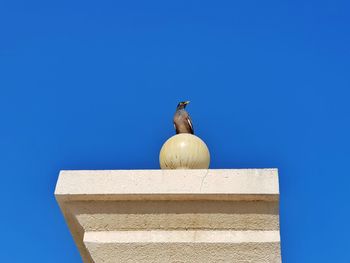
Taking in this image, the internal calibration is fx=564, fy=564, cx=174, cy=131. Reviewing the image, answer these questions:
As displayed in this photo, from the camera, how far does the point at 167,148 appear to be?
421 centimetres

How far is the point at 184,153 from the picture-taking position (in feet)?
13.5

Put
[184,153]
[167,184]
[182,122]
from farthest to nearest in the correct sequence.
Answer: [182,122], [184,153], [167,184]

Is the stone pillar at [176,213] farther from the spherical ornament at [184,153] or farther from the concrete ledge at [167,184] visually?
the spherical ornament at [184,153]

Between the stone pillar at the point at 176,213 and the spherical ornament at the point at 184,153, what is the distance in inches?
8.0

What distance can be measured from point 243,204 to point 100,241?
102 centimetres

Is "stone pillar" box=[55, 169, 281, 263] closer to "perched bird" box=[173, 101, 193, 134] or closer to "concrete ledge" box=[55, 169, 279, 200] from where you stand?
"concrete ledge" box=[55, 169, 279, 200]

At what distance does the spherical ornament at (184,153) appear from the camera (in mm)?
4102

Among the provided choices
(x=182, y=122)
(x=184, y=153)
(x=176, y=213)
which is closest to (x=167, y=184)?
(x=176, y=213)

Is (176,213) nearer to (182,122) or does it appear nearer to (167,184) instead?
(167,184)

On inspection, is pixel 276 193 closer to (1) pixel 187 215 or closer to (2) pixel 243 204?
(2) pixel 243 204

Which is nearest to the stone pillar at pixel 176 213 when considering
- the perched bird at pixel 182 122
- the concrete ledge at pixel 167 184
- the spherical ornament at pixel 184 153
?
the concrete ledge at pixel 167 184

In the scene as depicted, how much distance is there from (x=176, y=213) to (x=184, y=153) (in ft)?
1.56

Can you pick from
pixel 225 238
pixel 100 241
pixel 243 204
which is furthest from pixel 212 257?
pixel 100 241

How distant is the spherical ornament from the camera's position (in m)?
4.10
